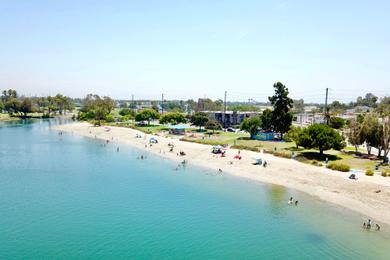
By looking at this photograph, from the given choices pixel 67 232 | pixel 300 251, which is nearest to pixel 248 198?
pixel 300 251

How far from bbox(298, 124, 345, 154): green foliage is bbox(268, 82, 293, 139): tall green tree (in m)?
20.0

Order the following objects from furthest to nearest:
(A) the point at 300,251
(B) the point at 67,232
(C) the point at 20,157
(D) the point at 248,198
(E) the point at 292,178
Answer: (C) the point at 20,157 → (E) the point at 292,178 → (D) the point at 248,198 → (B) the point at 67,232 → (A) the point at 300,251

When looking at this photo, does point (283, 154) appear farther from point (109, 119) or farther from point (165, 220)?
point (109, 119)

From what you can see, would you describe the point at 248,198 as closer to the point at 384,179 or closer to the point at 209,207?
the point at 209,207

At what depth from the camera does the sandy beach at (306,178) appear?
135 feet

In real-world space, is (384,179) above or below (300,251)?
above

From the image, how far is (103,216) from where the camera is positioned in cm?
3791

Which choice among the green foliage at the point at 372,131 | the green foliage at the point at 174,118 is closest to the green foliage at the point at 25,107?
the green foliage at the point at 174,118

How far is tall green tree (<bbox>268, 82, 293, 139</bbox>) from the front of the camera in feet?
279

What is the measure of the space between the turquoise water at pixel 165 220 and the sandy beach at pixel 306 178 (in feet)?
8.10

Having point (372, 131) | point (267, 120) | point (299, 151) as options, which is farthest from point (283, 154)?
point (267, 120)

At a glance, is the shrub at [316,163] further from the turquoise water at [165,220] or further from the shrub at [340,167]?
the turquoise water at [165,220]

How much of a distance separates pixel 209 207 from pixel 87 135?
272 ft

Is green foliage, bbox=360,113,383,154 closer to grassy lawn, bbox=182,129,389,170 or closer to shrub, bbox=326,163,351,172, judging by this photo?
grassy lawn, bbox=182,129,389,170
